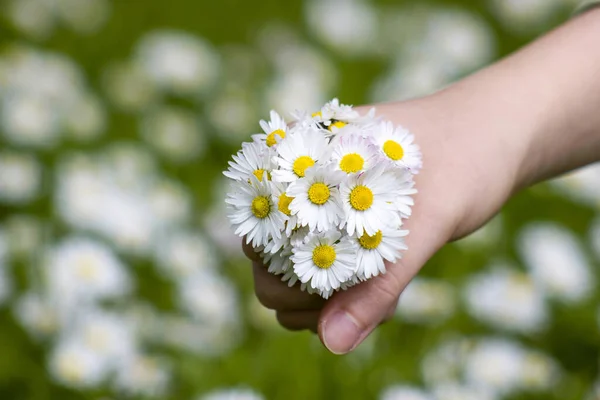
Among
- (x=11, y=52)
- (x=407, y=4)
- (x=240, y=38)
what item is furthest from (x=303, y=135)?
(x=407, y=4)

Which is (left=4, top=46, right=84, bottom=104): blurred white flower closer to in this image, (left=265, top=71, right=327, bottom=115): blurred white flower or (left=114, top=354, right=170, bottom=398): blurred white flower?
(left=265, top=71, right=327, bottom=115): blurred white flower

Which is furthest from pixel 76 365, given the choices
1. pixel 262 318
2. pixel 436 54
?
pixel 436 54

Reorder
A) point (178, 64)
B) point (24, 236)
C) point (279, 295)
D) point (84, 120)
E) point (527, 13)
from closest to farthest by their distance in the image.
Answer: point (279, 295) → point (24, 236) → point (84, 120) → point (178, 64) → point (527, 13)

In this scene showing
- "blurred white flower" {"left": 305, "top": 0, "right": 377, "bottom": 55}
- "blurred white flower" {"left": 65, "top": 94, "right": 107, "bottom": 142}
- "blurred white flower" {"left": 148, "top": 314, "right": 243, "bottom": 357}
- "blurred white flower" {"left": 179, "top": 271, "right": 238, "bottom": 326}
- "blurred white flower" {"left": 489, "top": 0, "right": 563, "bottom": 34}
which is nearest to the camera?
"blurred white flower" {"left": 148, "top": 314, "right": 243, "bottom": 357}

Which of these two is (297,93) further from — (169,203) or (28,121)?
(28,121)

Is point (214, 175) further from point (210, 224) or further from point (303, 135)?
point (303, 135)

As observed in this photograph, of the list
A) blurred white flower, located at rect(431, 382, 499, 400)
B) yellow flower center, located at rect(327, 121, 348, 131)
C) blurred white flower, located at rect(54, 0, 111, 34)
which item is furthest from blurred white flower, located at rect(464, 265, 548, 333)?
blurred white flower, located at rect(54, 0, 111, 34)

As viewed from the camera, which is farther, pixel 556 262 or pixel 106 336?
pixel 556 262
